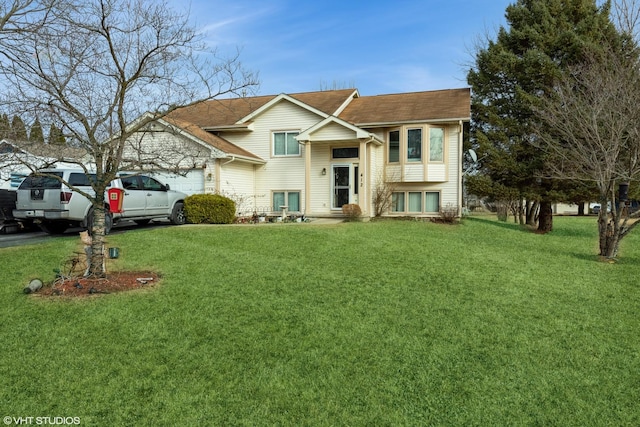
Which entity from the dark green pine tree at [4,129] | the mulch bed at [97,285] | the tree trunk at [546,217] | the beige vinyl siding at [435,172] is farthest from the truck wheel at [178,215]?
the tree trunk at [546,217]

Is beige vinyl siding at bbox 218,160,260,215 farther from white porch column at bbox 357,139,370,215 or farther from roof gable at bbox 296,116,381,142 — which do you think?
white porch column at bbox 357,139,370,215

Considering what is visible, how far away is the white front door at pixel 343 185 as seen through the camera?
18047mm

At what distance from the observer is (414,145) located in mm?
17719

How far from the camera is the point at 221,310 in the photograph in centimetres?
593

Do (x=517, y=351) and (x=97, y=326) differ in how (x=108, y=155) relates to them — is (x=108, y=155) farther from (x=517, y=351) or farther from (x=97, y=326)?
(x=517, y=351)

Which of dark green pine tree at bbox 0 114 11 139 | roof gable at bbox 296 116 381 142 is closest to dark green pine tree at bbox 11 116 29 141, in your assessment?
dark green pine tree at bbox 0 114 11 139

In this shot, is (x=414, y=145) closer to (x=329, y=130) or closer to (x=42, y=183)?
(x=329, y=130)

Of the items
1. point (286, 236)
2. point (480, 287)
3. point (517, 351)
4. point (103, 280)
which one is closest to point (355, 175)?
point (286, 236)

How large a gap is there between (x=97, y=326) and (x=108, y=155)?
9.76 feet

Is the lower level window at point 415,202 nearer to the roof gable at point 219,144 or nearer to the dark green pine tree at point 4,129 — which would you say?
the roof gable at point 219,144

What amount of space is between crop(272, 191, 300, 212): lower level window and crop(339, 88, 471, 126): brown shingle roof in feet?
13.0

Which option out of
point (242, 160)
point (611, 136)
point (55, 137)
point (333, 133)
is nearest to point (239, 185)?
point (242, 160)

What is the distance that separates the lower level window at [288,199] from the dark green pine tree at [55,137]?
11.9 meters

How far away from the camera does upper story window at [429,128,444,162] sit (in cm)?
1755
